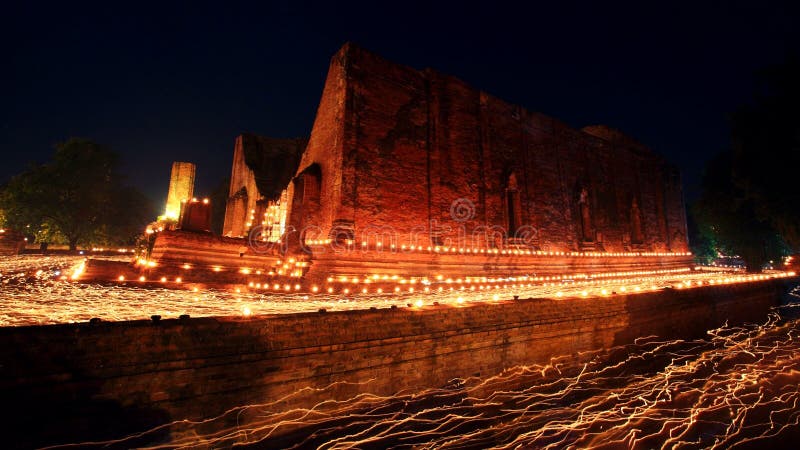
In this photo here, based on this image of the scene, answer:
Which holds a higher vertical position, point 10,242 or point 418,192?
point 418,192

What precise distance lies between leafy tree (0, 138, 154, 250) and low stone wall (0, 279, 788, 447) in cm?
2987

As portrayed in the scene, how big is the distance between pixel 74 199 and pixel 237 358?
100 ft

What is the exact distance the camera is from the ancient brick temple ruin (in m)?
9.87

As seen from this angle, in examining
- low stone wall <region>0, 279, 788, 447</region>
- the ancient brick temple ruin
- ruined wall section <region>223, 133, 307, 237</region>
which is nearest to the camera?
low stone wall <region>0, 279, 788, 447</region>

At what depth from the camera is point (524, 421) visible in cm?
434

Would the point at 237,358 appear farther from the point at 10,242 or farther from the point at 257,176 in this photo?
the point at 10,242

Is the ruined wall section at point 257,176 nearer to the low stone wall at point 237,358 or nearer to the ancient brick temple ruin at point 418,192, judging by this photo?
the ancient brick temple ruin at point 418,192

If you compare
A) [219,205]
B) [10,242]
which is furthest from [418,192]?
[219,205]

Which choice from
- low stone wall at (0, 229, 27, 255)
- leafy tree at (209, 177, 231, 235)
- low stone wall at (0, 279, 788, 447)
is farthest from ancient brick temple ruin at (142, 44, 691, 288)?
leafy tree at (209, 177, 231, 235)

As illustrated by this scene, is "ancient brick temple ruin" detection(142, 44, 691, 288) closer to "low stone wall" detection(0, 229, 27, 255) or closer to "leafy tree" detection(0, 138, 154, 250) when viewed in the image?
"low stone wall" detection(0, 229, 27, 255)

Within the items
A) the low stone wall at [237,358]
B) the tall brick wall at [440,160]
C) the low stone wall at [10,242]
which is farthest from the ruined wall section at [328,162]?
the low stone wall at [10,242]

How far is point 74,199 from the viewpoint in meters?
25.1

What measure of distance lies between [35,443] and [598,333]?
8048 mm

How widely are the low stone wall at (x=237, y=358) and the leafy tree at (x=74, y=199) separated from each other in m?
29.9
